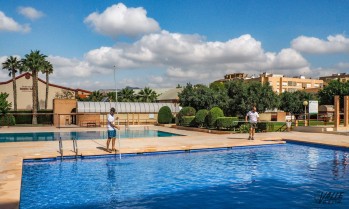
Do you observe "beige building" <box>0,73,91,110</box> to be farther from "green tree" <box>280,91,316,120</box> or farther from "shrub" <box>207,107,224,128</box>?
"shrub" <box>207,107,224,128</box>

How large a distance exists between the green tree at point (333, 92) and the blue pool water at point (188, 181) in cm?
4474

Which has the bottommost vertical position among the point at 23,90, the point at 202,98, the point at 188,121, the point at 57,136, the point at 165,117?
the point at 57,136

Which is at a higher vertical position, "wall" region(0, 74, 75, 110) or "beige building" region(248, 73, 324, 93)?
"beige building" region(248, 73, 324, 93)

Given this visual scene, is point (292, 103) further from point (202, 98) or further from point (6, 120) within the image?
point (6, 120)

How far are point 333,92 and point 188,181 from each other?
52.7 m

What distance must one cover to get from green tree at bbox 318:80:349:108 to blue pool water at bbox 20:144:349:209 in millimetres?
44741

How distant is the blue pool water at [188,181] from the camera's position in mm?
7702

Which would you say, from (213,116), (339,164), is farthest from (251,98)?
(339,164)

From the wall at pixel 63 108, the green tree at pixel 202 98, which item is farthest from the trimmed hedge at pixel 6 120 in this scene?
the green tree at pixel 202 98

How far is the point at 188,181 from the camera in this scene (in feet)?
32.0

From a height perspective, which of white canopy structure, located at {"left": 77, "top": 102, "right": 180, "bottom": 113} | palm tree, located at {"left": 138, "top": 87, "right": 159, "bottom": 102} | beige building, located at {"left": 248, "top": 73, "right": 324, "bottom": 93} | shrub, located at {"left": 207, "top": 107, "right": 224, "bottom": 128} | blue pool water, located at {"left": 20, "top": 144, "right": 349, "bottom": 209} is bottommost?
blue pool water, located at {"left": 20, "top": 144, "right": 349, "bottom": 209}

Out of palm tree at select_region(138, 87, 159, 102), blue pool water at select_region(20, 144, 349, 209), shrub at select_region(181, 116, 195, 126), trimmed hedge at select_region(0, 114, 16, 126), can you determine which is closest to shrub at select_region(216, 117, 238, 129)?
shrub at select_region(181, 116, 195, 126)

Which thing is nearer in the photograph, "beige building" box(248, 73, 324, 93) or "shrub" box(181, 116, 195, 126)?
"shrub" box(181, 116, 195, 126)

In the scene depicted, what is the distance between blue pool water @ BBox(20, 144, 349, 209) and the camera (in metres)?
7.70
